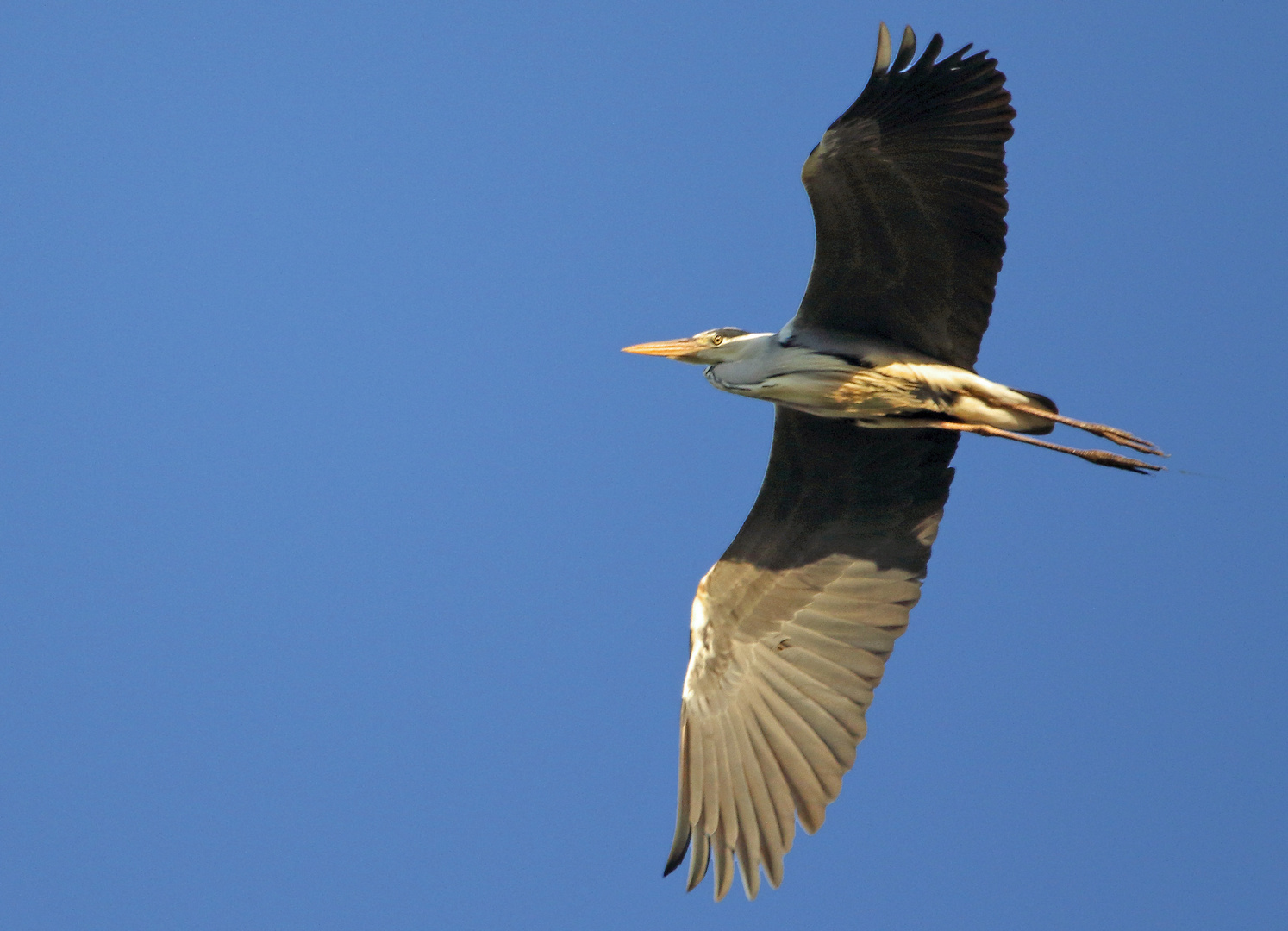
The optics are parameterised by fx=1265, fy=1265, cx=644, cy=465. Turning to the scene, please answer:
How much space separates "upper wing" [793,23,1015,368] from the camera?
6.69 metres

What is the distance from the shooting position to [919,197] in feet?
22.5

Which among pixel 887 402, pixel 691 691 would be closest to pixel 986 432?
pixel 887 402

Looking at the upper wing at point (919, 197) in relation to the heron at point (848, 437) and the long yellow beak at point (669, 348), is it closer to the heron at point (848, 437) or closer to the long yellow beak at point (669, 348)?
the heron at point (848, 437)

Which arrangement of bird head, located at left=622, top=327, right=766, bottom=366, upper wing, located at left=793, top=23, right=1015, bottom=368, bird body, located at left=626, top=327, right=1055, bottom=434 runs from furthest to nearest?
1. bird head, located at left=622, top=327, right=766, bottom=366
2. bird body, located at left=626, top=327, right=1055, bottom=434
3. upper wing, located at left=793, top=23, right=1015, bottom=368

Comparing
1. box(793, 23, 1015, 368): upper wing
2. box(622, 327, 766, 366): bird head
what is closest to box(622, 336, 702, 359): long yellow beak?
box(622, 327, 766, 366): bird head

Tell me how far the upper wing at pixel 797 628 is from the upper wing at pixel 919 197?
0.87 metres

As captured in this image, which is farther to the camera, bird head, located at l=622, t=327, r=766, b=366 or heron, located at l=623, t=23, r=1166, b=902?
bird head, located at l=622, t=327, r=766, b=366

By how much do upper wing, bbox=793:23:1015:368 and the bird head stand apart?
2.22ft

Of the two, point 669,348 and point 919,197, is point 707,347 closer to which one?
point 669,348

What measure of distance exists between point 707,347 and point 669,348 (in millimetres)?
307

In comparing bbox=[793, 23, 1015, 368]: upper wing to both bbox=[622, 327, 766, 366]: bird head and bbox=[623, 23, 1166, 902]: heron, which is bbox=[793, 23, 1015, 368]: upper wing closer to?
bbox=[623, 23, 1166, 902]: heron

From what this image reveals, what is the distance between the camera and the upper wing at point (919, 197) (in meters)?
6.69

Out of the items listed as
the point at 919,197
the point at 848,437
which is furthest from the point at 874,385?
the point at 919,197

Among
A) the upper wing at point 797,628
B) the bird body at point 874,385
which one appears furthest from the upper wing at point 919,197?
the upper wing at point 797,628
